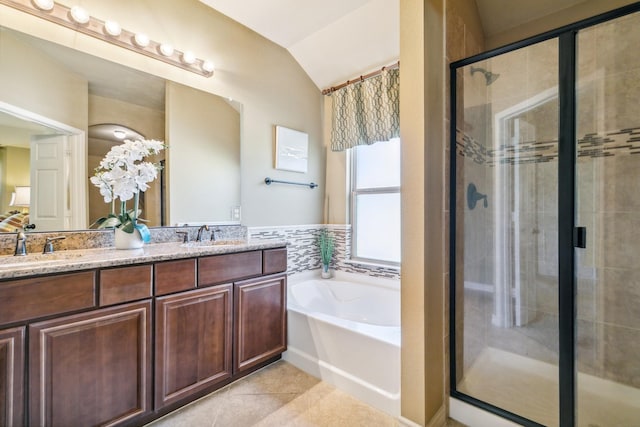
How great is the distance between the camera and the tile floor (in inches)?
59.3

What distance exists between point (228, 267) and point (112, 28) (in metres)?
1.65

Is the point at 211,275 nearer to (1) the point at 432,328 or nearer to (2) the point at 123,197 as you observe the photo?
(2) the point at 123,197

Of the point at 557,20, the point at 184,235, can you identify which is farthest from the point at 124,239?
the point at 557,20

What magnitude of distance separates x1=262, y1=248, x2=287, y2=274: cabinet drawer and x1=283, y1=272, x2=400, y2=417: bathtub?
1.11 feet

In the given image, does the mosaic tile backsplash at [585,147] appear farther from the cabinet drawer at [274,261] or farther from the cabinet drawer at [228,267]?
the cabinet drawer at [228,267]

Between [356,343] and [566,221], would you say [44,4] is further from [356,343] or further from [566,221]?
[566,221]

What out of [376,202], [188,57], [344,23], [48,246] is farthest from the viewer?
[376,202]

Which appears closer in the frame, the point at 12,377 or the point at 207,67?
the point at 12,377

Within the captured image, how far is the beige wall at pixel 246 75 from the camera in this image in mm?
1777

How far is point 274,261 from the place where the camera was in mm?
2004

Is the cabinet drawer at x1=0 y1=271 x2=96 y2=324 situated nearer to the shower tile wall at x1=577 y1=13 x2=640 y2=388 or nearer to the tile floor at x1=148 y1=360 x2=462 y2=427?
the tile floor at x1=148 y1=360 x2=462 y2=427

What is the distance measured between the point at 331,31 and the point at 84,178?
224 centimetres

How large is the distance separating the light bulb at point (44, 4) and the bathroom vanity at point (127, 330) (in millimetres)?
1367

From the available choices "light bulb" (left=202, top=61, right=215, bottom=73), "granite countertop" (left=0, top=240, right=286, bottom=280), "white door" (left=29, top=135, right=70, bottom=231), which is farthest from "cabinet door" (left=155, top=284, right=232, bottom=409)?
"light bulb" (left=202, top=61, right=215, bottom=73)
